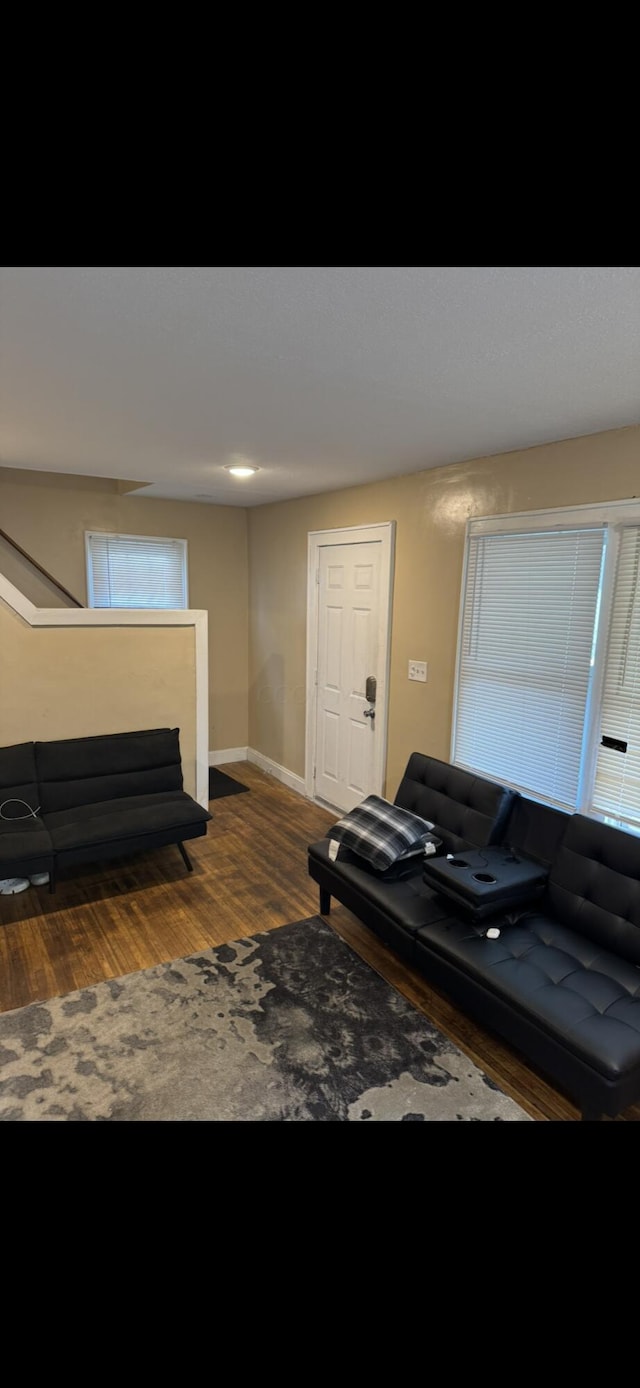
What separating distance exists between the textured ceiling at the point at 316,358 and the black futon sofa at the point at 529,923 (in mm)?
1560

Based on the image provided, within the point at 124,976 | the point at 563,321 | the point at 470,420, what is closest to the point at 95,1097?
the point at 124,976

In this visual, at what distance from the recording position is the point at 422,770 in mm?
3086

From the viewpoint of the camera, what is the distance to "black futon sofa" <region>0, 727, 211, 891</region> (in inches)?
114

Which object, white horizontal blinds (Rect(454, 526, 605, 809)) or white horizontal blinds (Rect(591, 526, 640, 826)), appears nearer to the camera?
white horizontal blinds (Rect(591, 526, 640, 826))

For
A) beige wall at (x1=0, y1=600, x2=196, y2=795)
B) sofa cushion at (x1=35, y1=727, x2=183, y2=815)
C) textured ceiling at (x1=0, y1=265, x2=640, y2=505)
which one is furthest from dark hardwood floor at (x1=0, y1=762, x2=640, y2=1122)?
textured ceiling at (x1=0, y1=265, x2=640, y2=505)

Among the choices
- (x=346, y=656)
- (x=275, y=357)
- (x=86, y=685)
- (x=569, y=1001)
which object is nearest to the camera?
(x=275, y=357)

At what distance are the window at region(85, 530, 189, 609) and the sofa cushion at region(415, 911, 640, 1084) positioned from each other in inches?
141

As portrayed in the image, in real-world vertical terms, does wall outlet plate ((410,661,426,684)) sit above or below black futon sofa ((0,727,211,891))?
above

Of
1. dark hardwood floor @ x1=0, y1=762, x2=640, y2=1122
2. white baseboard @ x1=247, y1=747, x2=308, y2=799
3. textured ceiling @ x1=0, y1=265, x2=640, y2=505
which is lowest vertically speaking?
dark hardwood floor @ x1=0, y1=762, x2=640, y2=1122

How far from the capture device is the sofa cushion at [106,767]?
10.9 ft

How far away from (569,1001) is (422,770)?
4.62 ft

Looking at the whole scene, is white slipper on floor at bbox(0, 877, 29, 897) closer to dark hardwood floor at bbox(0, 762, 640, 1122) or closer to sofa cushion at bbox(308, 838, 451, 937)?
dark hardwood floor at bbox(0, 762, 640, 1122)

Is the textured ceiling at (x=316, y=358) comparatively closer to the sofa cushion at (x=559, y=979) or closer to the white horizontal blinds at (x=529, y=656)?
the white horizontal blinds at (x=529, y=656)
